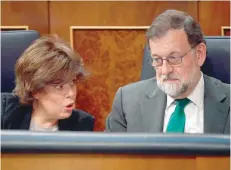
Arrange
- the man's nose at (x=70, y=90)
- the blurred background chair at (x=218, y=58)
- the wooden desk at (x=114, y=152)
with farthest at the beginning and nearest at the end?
the blurred background chair at (x=218, y=58), the man's nose at (x=70, y=90), the wooden desk at (x=114, y=152)

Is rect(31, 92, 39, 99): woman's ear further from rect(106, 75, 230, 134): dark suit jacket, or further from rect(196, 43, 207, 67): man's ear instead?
rect(196, 43, 207, 67): man's ear

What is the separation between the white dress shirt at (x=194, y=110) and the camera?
50.1 inches

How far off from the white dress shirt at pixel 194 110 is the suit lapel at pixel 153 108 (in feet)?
0.06

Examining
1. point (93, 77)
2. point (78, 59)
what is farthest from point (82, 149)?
point (93, 77)

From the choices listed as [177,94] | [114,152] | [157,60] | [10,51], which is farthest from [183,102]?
[114,152]

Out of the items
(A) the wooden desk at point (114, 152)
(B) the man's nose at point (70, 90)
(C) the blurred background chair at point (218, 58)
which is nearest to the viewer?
(A) the wooden desk at point (114, 152)

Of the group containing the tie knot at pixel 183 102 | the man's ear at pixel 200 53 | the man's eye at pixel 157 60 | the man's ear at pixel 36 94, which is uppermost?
the man's ear at pixel 200 53

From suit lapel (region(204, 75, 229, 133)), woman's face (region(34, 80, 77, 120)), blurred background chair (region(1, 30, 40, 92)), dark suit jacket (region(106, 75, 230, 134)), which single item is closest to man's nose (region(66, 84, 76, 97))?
woman's face (region(34, 80, 77, 120))

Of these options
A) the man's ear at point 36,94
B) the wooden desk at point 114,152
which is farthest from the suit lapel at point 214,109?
the wooden desk at point 114,152

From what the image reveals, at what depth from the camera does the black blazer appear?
1.28 meters

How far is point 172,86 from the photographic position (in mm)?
1277

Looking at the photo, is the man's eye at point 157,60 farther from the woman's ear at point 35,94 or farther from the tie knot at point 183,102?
the woman's ear at point 35,94

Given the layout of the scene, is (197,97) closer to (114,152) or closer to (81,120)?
(81,120)

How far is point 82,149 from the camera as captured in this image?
0.62 metres
